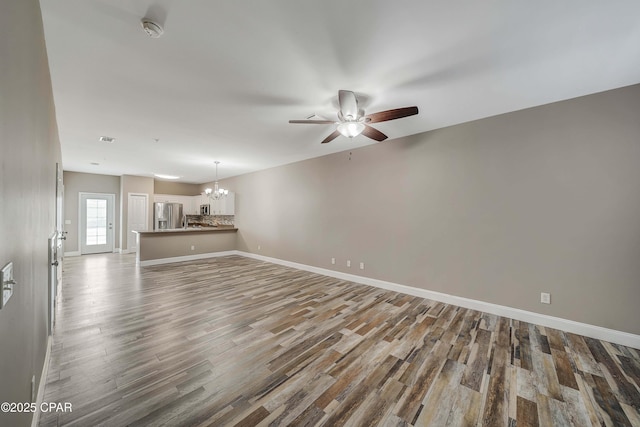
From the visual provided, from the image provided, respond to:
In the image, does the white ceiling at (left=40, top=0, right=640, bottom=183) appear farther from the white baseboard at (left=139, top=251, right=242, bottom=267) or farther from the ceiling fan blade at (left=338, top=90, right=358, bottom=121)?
the white baseboard at (left=139, top=251, right=242, bottom=267)

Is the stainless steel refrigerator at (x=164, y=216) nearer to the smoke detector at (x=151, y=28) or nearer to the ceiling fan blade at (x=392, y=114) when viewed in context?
the smoke detector at (x=151, y=28)

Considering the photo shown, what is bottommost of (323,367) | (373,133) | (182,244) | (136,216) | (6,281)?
(323,367)

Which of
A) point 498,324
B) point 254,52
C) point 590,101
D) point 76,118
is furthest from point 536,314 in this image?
point 76,118

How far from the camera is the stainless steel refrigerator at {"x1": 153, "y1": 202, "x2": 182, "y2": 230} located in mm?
8641

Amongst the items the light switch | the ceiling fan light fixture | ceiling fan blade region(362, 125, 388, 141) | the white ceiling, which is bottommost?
the light switch

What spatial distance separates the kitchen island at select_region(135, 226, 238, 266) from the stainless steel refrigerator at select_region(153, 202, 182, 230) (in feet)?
7.78

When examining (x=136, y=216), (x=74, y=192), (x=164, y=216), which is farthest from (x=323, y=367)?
(x=74, y=192)

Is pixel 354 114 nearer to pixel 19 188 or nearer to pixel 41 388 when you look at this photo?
pixel 19 188

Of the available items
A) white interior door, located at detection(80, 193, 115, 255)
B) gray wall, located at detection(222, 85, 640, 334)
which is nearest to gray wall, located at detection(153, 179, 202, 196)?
white interior door, located at detection(80, 193, 115, 255)

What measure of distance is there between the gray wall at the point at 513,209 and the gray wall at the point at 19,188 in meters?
3.78

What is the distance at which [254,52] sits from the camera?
6.65ft

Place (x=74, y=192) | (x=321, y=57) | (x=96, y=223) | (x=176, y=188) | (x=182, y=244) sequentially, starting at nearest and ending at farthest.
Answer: (x=321, y=57), (x=182, y=244), (x=74, y=192), (x=96, y=223), (x=176, y=188)

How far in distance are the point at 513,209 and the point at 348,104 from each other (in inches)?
104

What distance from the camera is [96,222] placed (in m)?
7.97
